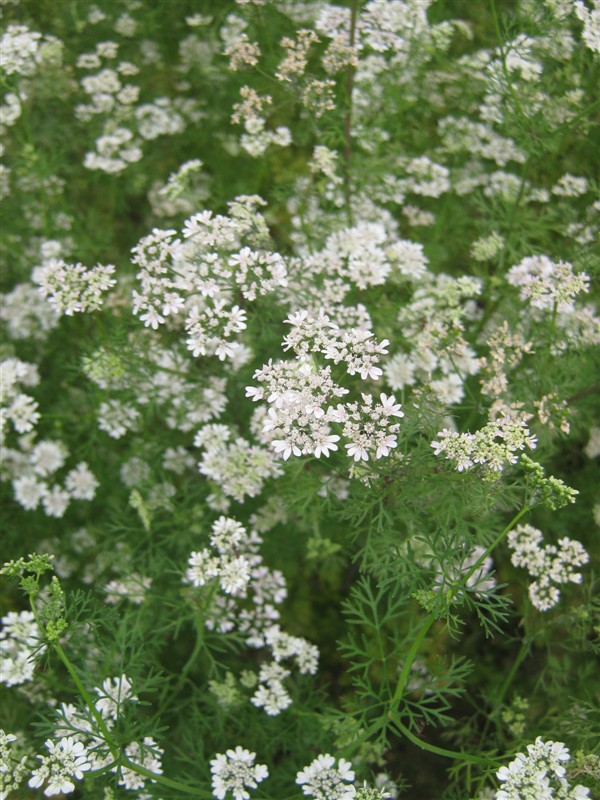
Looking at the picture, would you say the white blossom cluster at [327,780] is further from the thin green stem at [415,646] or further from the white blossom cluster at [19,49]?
the white blossom cluster at [19,49]

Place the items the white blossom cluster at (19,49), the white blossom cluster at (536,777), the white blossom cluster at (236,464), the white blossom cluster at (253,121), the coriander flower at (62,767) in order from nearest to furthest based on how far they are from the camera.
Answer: the white blossom cluster at (536,777) < the coriander flower at (62,767) < the white blossom cluster at (236,464) < the white blossom cluster at (253,121) < the white blossom cluster at (19,49)

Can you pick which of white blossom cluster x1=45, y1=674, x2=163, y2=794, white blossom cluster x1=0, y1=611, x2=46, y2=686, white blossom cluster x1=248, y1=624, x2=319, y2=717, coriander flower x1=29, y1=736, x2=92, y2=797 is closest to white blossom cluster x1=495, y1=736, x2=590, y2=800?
white blossom cluster x1=248, y1=624, x2=319, y2=717

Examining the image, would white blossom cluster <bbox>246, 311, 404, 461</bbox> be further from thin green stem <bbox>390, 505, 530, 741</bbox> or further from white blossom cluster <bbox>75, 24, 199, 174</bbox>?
white blossom cluster <bbox>75, 24, 199, 174</bbox>

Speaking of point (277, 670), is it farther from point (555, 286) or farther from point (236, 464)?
point (555, 286)

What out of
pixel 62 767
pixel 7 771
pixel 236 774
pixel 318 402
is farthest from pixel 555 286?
pixel 7 771

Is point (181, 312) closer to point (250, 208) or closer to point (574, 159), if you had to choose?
point (250, 208)

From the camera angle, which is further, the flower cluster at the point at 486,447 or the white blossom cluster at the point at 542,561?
the white blossom cluster at the point at 542,561

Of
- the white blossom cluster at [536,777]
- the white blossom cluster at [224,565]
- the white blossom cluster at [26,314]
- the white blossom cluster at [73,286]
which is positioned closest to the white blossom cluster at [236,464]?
the white blossom cluster at [224,565]
